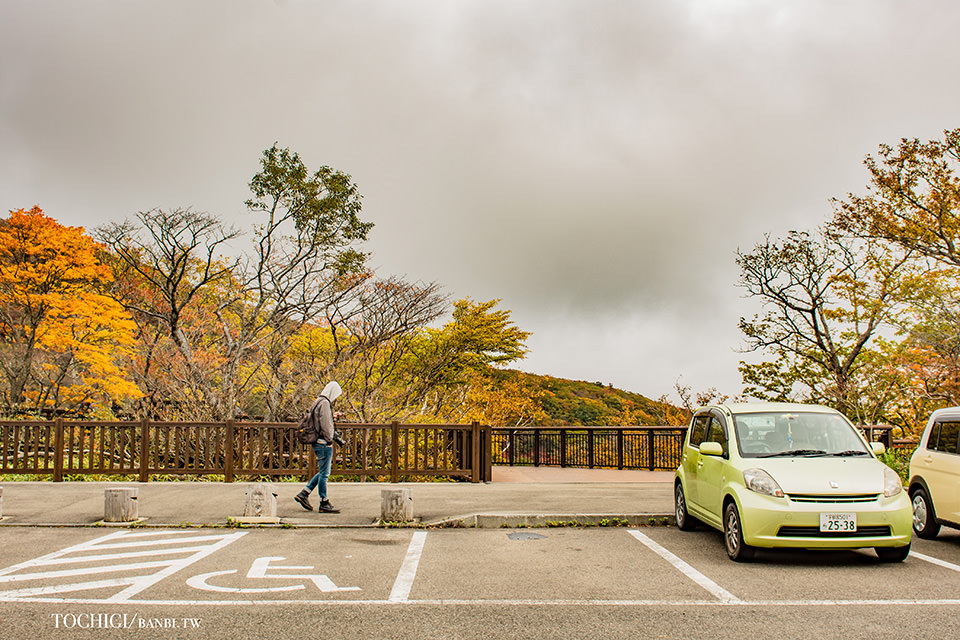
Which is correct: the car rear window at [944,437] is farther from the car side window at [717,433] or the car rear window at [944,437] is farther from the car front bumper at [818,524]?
the car side window at [717,433]

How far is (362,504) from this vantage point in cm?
1062

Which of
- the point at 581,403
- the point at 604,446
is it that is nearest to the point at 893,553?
the point at 604,446

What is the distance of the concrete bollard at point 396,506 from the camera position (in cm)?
922

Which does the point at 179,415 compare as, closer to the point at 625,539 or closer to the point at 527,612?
the point at 625,539

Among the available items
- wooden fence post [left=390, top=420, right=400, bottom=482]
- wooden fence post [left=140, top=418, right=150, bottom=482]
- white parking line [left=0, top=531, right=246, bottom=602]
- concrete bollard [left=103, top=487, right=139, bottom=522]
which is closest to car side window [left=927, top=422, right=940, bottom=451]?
white parking line [left=0, top=531, right=246, bottom=602]

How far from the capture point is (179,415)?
1856 centimetres

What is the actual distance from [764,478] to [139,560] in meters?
6.07

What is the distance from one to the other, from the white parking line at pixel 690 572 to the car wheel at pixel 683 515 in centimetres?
57

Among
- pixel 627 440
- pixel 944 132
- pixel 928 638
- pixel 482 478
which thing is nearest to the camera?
pixel 928 638

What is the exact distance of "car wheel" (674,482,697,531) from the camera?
8680mm

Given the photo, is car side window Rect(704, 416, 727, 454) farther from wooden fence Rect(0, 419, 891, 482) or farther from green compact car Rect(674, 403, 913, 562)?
wooden fence Rect(0, 419, 891, 482)

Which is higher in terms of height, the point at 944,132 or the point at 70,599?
the point at 944,132

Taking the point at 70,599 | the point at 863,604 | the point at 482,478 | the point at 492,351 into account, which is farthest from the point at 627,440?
the point at 70,599

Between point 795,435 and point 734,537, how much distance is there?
1.34 metres
